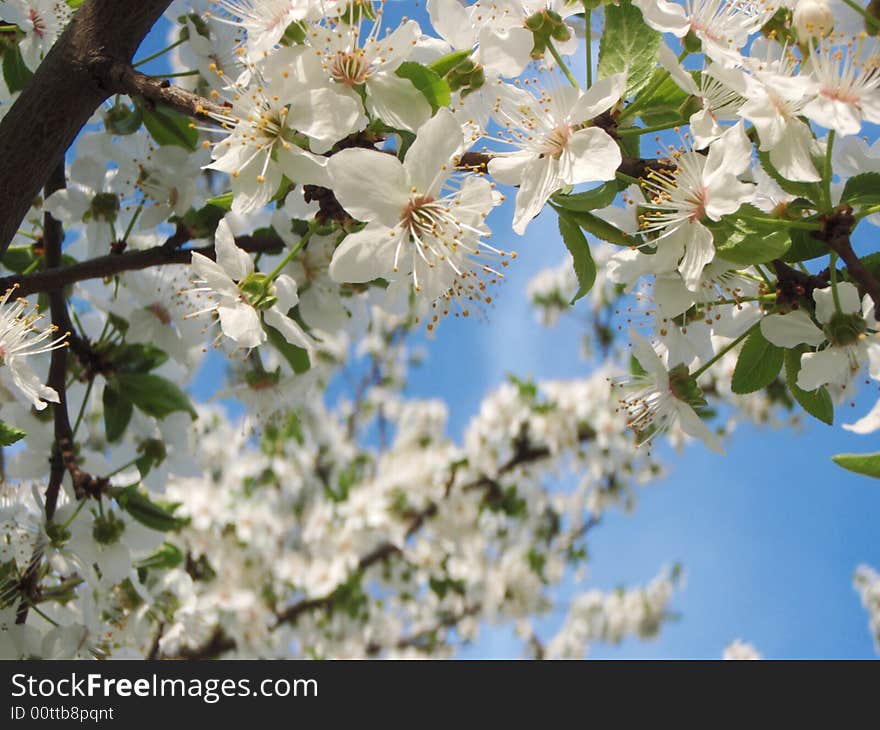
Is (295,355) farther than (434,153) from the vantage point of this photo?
Yes

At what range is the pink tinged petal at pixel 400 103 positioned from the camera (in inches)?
37.4

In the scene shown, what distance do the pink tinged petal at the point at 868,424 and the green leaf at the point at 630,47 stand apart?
51 cm

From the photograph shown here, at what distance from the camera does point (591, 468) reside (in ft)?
14.0

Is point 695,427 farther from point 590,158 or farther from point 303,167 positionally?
point 303,167

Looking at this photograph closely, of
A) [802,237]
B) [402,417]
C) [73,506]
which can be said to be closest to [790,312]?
[802,237]

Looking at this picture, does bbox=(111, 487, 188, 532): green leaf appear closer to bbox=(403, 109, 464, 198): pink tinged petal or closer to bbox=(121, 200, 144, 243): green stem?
bbox=(121, 200, 144, 243): green stem

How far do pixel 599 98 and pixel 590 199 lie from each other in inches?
4.8

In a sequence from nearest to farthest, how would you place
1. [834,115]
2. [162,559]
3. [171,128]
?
[834,115]
[171,128]
[162,559]

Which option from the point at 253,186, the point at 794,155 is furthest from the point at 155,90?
the point at 794,155

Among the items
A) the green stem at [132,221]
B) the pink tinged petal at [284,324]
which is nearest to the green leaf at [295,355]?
the pink tinged petal at [284,324]

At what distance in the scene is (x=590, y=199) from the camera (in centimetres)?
95

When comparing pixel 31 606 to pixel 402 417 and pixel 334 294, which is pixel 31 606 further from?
pixel 402 417

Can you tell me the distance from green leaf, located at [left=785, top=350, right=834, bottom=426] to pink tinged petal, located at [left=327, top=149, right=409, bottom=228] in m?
0.58
